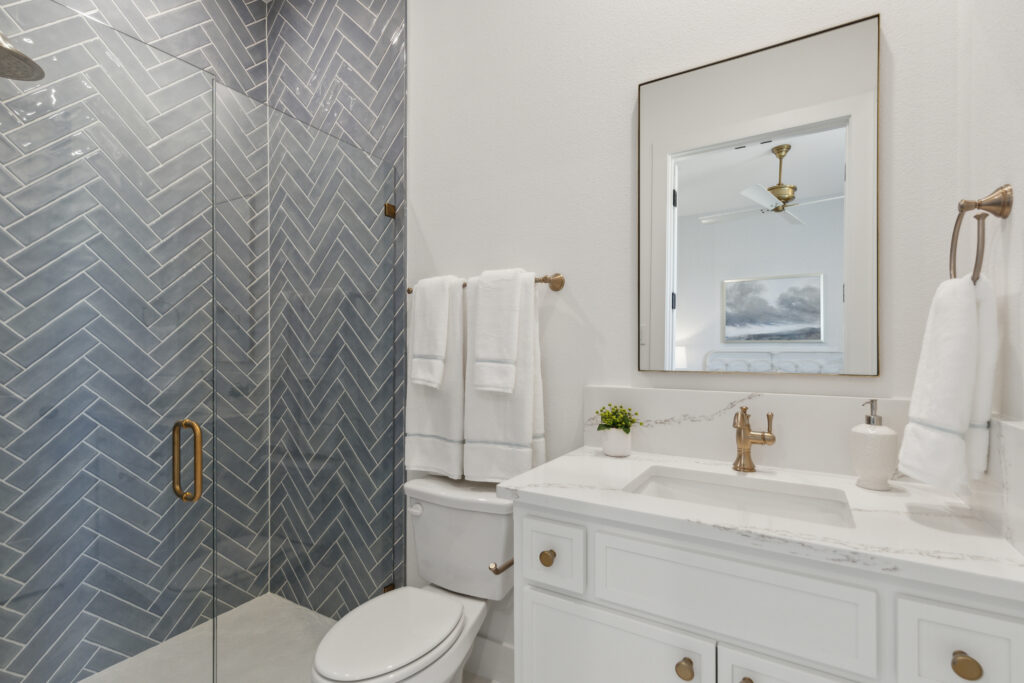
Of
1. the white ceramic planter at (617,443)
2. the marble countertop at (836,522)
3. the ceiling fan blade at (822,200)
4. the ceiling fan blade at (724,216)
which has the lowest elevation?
the marble countertop at (836,522)

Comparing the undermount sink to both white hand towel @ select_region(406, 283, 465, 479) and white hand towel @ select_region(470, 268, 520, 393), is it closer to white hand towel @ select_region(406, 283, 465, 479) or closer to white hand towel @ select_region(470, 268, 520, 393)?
white hand towel @ select_region(470, 268, 520, 393)

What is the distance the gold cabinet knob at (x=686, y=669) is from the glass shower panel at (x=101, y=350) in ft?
4.57

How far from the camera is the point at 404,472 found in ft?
6.33

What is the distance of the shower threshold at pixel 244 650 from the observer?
1.48m

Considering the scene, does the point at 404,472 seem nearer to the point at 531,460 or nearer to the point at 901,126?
the point at 531,460

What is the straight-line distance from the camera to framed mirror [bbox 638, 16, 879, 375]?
1.18 m

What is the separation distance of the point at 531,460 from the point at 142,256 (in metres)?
1.28

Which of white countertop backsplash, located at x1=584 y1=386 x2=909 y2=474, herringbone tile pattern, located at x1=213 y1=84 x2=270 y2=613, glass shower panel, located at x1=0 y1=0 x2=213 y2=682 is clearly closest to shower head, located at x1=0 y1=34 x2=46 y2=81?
glass shower panel, located at x1=0 y1=0 x2=213 y2=682

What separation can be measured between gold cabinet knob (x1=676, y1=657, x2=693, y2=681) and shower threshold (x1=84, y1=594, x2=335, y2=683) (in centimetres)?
139

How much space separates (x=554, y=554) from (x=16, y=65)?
5.58 feet

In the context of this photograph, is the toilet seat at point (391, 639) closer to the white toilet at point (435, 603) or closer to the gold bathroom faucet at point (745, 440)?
the white toilet at point (435, 603)

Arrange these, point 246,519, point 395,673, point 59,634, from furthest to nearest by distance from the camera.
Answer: point 246,519 → point 59,634 → point 395,673

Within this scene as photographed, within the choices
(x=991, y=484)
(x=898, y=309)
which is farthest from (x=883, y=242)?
(x=991, y=484)

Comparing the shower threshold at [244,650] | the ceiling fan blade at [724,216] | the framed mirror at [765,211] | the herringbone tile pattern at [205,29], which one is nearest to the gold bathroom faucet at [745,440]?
the framed mirror at [765,211]
